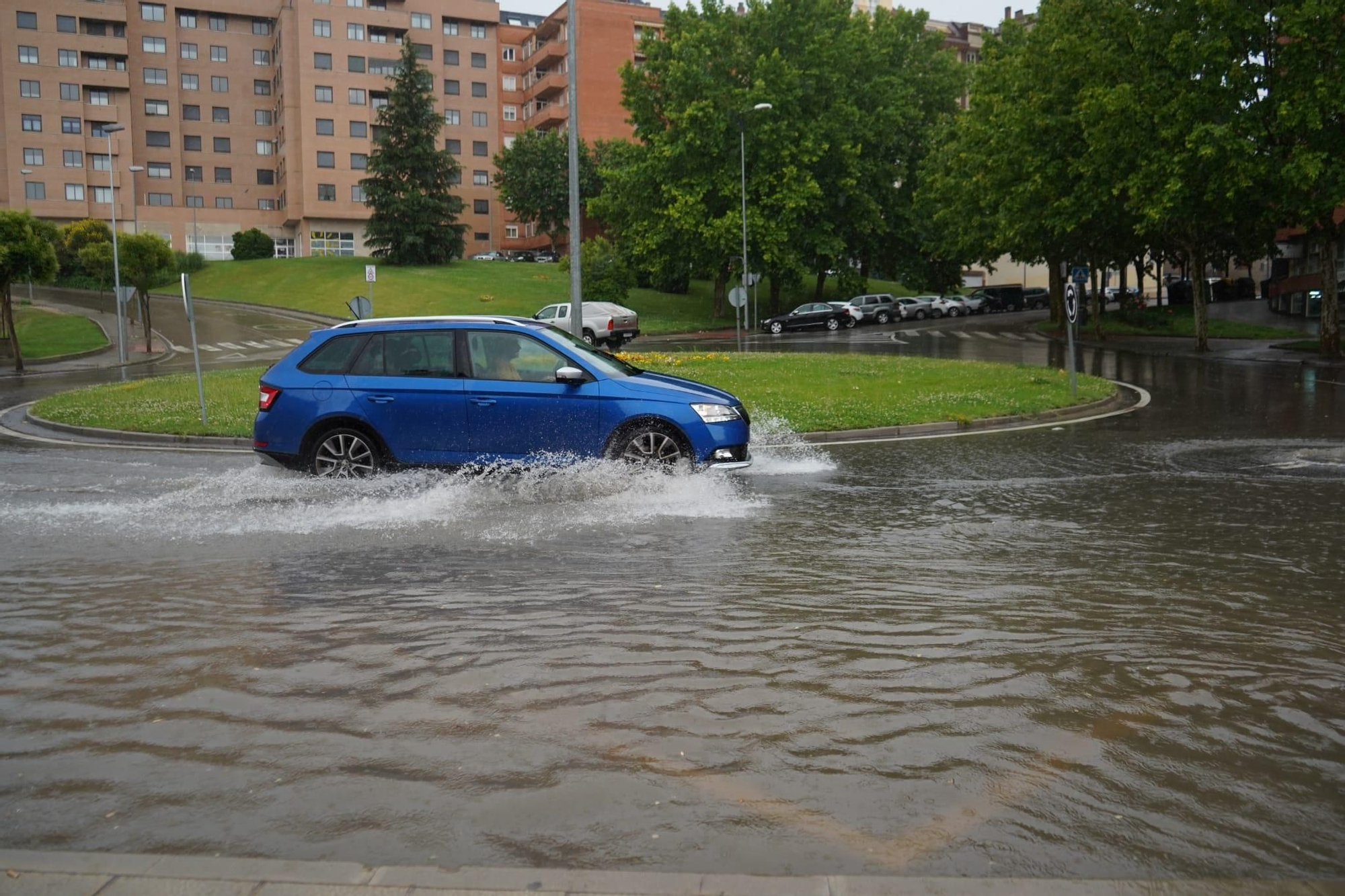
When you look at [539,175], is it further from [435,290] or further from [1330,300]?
[1330,300]

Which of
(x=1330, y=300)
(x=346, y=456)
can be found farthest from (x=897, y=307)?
(x=346, y=456)

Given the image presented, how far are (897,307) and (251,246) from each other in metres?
Answer: 49.3

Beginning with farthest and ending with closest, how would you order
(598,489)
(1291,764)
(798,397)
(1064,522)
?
(798,397) < (598,489) < (1064,522) < (1291,764)

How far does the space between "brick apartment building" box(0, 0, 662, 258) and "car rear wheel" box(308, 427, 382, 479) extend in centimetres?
7889

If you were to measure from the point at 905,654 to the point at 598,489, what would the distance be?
5.36 m

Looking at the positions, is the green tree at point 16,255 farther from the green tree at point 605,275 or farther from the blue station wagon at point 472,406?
the blue station wagon at point 472,406

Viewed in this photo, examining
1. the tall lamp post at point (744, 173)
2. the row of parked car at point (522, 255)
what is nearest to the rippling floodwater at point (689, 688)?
the tall lamp post at point (744, 173)

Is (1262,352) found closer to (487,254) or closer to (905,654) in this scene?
(905,654)

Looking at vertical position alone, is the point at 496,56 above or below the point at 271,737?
above

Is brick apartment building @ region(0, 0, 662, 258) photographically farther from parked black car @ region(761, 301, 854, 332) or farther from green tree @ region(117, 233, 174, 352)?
parked black car @ region(761, 301, 854, 332)

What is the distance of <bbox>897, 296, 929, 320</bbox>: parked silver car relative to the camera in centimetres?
6494

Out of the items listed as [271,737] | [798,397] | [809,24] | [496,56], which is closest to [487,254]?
[496,56]

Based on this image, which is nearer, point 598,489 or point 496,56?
point 598,489

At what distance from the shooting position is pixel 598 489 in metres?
10.5
